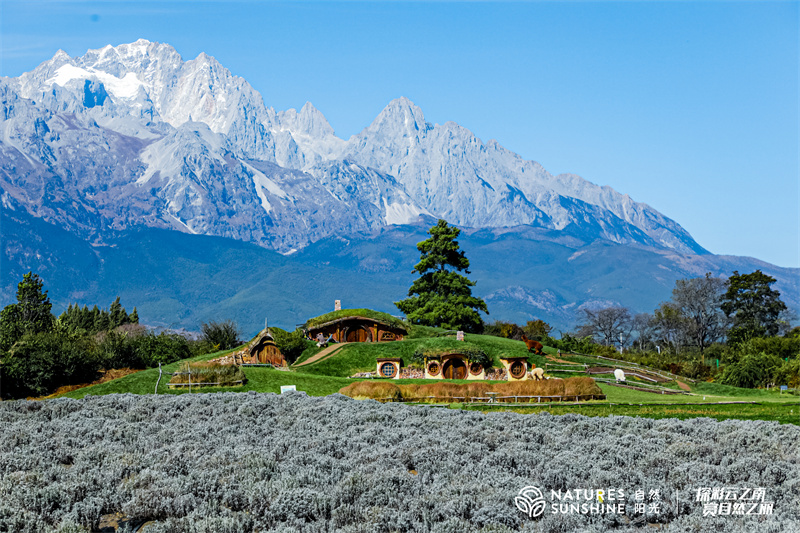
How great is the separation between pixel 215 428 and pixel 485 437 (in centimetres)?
761

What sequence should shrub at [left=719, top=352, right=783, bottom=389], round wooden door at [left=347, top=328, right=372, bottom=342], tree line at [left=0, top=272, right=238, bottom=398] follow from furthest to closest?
1. round wooden door at [left=347, top=328, right=372, bottom=342]
2. shrub at [left=719, top=352, right=783, bottom=389]
3. tree line at [left=0, top=272, right=238, bottom=398]

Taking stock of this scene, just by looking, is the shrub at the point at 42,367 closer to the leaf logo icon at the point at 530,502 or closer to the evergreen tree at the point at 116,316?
the leaf logo icon at the point at 530,502

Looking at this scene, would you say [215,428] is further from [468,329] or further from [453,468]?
[468,329]

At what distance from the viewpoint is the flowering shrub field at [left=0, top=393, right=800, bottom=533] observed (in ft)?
41.0

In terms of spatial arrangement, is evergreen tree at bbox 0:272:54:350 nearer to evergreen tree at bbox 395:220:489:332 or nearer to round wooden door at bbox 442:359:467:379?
evergreen tree at bbox 395:220:489:332

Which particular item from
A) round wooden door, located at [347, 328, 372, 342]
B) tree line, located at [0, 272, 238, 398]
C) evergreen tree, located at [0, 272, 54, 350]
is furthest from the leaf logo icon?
evergreen tree, located at [0, 272, 54, 350]

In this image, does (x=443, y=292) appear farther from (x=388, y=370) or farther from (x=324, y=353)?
(x=388, y=370)

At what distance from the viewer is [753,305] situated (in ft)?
330

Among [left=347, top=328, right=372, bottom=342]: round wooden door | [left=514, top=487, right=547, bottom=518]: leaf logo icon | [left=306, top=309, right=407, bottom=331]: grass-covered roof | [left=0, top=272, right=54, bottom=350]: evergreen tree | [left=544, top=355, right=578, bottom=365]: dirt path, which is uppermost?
[left=0, top=272, right=54, bottom=350]: evergreen tree

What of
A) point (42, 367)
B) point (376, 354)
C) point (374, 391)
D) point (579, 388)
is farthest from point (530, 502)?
point (376, 354)

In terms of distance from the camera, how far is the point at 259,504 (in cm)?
1316

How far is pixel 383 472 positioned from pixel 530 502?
10.8ft

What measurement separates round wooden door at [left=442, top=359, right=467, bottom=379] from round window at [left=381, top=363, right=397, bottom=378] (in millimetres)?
3803

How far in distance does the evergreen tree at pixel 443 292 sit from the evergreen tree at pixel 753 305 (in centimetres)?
4466
